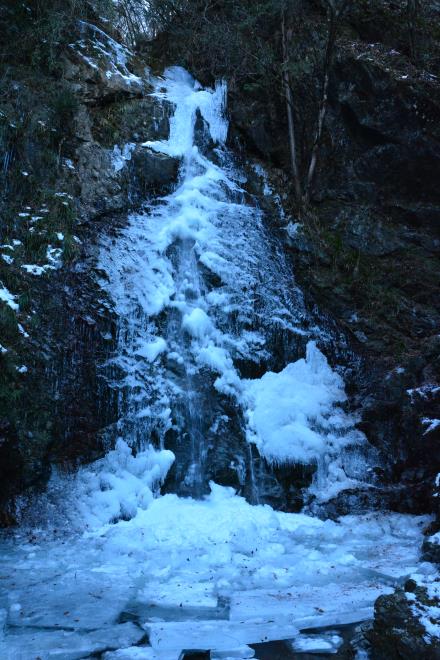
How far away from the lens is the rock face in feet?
12.1

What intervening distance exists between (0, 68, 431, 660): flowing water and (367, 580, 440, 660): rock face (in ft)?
1.57

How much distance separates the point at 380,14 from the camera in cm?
1251

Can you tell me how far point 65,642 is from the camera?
404 cm

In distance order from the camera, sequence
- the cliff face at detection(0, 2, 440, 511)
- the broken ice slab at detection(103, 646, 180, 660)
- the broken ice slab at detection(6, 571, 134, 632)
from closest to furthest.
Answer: the broken ice slab at detection(103, 646, 180, 660), the broken ice slab at detection(6, 571, 134, 632), the cliff face at detection(0, 2, 440, 511)

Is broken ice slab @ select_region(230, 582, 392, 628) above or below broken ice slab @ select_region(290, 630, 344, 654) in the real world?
above

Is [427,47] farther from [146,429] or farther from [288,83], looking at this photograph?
[146,429]

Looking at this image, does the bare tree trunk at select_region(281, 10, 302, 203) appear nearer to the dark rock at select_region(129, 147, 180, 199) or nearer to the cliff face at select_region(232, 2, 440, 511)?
the cliff face at select_region(232, 2, 440, 511)

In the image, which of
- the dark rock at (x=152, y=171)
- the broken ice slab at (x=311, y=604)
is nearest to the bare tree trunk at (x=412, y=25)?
the dark rock at (x=152, y=171)

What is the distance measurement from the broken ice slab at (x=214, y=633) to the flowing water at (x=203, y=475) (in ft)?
0.05

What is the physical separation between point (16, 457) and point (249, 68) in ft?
31.2

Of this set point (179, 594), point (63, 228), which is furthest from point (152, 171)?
point (179, 594)

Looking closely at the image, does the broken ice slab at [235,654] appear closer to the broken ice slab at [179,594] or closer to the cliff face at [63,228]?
the broken ice slab at [179,594]

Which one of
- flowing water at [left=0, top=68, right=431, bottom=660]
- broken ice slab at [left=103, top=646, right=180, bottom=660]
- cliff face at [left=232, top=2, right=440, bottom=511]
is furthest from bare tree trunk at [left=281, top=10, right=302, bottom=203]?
broken ice slab at [left=103, top=646, right=180, bottom=660]

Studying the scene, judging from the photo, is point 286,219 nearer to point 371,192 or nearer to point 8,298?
point 371,192
